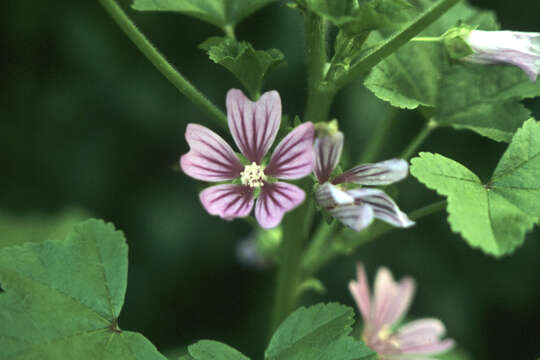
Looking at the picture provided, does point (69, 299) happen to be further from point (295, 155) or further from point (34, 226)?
point (34, 226)

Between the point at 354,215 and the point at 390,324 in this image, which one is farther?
the point at 390,324

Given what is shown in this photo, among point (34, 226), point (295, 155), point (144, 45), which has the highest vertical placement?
point (144, 45)

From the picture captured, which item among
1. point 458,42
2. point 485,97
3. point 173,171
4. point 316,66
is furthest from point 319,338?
point 173,171

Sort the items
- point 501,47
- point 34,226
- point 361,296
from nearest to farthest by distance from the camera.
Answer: point 501,47 < point 361,296 < point 34,226

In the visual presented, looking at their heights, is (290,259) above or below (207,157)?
below

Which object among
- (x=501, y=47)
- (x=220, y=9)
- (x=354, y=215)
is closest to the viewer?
(x=354, y=215)

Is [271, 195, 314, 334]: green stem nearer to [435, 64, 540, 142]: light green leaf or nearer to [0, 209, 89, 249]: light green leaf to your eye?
[435, 64, 540, 142]: light green leaf

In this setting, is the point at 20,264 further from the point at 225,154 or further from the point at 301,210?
the point at 301,210

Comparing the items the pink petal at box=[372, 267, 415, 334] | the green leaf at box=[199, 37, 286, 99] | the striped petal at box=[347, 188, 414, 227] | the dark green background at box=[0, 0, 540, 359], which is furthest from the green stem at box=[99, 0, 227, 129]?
the dark green background at box=[0, 0, 540, 359]
